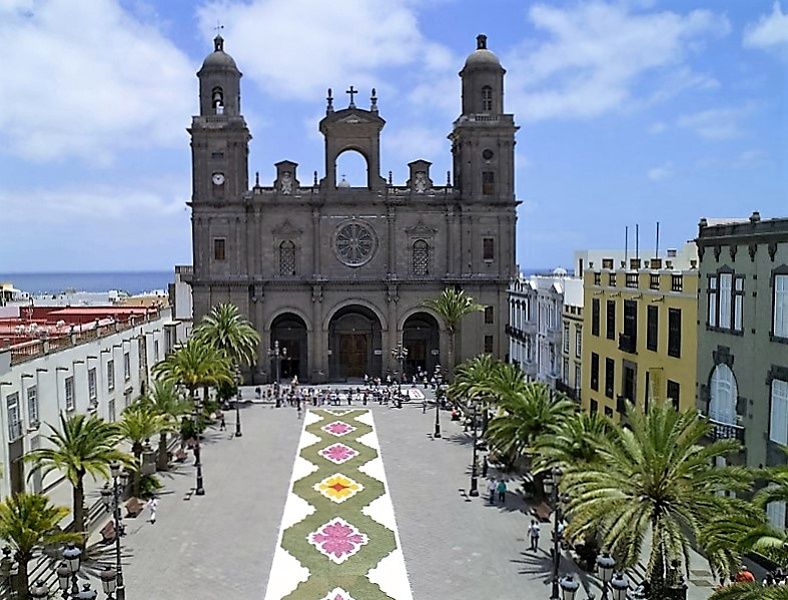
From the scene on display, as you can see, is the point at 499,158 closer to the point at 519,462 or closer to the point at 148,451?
the point at 519,462

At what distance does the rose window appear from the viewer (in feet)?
220

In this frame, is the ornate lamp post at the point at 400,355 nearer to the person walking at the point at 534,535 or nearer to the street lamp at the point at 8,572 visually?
the person walking at the point at 534,535

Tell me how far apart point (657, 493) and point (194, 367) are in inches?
1222

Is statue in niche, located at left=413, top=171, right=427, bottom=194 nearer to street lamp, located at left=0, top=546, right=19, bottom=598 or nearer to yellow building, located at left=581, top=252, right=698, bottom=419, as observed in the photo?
yellow building, located at left=581, top=252, right=698, bottom=419

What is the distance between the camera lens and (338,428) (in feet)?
161

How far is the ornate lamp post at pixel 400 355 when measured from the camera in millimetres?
63906

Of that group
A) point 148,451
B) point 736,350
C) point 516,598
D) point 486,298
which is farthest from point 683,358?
point 486,298

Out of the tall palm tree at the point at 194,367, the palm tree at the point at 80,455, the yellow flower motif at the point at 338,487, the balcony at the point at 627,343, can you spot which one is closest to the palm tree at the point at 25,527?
the palm tree at the point at 80,455

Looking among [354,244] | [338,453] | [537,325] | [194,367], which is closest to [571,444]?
[338,453]

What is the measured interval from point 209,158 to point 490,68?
1020 inches

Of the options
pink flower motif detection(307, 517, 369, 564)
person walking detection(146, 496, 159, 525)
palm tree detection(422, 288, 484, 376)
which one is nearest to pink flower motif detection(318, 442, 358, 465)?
pink flower motif detection(307, 517, 369, 564)

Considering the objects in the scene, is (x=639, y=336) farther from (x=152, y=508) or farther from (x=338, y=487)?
(x=152, y=508)

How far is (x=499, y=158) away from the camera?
66438mm

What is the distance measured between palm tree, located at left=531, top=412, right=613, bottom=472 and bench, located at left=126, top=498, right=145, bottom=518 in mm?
16827
